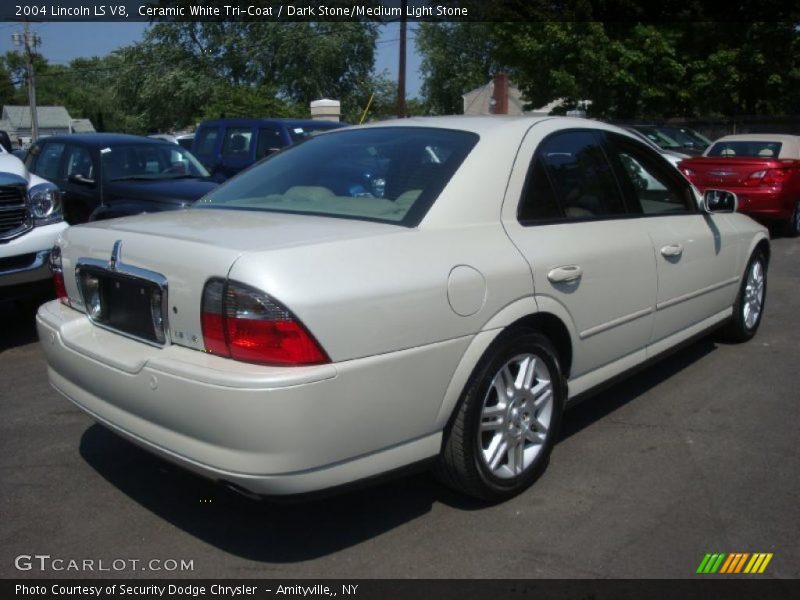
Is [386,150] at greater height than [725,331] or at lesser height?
greater

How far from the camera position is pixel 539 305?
131 inches

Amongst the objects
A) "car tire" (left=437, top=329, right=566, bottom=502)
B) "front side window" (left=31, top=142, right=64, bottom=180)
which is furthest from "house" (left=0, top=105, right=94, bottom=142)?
"car tire" (left=437, top=329, right=566, bottom=502)

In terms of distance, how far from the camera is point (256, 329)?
8.48 feet

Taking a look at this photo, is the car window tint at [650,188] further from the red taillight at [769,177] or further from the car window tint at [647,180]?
the red taillight at [769,177]

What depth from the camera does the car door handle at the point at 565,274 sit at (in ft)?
11.2

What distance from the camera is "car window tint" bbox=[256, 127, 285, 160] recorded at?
36.6 ft

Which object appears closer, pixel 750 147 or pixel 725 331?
pixel 725 331

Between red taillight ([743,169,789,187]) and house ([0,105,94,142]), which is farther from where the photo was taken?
house ([0,105,94,142])

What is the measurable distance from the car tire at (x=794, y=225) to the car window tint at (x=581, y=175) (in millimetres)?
9042

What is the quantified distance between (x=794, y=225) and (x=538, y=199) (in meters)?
10.0

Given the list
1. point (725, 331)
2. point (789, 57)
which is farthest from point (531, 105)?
point (725, 331)

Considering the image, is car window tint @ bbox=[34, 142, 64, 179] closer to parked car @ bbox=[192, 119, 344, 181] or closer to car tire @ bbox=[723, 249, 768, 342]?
parked car @ bbox=[192, 119, 344, 181]
